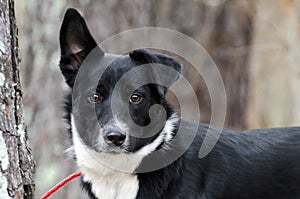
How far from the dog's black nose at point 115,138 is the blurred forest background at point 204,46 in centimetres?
71

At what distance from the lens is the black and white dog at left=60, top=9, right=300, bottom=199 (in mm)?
4062

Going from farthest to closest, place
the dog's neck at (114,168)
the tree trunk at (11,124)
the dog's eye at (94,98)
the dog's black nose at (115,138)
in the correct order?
the dog's eye at (94,98), the dog's neck at (114,168), the dog's black nose at (115,138), the tree trunk at (11,124)

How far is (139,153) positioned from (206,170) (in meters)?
0.44

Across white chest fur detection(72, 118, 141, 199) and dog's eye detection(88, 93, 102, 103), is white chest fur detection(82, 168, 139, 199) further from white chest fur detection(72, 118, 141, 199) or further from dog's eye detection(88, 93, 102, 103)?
dog's eye detection(88, 93, 102, 103)

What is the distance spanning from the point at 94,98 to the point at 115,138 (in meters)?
0.38

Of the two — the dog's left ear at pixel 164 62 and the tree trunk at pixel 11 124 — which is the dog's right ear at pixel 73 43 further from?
the tree trunk at pixel 11 124

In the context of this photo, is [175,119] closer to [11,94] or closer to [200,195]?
[200,195]

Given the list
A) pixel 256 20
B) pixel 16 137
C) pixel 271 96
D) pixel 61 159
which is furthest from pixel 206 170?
pixel 271 96

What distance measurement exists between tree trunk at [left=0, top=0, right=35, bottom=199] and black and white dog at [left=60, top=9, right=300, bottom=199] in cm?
58

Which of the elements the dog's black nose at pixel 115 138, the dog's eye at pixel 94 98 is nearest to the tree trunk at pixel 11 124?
the dog's black nose at pixel 115 138

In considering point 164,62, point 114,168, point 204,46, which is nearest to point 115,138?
point 114,168

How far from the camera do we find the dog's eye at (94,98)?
4242mm

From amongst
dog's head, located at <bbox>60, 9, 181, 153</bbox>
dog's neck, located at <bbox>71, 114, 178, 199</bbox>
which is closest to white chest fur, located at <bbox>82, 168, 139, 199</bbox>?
dog's neck, located at <bbox>71, 114, 178, 199</bbox>

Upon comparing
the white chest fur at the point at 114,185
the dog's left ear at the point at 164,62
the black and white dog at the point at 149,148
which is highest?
the dog's left ear at the point at 164,62
